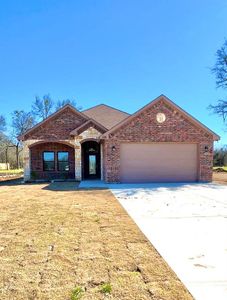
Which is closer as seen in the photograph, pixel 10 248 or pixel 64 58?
pixel 10 248

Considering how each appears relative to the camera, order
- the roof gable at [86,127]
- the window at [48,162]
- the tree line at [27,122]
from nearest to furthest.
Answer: the roof gable at [86,127], the window at [48,162], the tree line at [27,122]

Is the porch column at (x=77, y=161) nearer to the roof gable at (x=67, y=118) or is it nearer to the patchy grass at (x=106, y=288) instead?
the roof gable at (x=67, y=118)

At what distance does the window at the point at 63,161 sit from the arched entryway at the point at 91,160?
1.75 meters

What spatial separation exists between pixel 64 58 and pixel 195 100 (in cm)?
1337

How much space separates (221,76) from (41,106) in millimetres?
Result: 29263

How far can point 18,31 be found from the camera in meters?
15.2

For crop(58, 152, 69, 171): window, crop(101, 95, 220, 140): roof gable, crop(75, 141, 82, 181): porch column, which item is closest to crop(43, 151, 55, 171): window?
crop(58, 152, 69, 171): window

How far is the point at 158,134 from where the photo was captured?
16281 millimetres

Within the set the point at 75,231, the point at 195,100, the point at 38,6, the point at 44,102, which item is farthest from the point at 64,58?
the point at 44,102

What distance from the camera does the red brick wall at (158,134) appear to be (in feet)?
52.5

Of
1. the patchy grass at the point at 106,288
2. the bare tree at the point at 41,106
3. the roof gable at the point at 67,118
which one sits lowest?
the patchy grass at the point at 106,288

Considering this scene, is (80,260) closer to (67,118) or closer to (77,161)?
(77,161)

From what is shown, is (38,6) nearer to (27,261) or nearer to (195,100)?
(27,261)

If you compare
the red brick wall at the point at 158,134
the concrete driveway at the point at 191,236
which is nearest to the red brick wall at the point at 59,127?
the red brick wall at the point at 158,134
